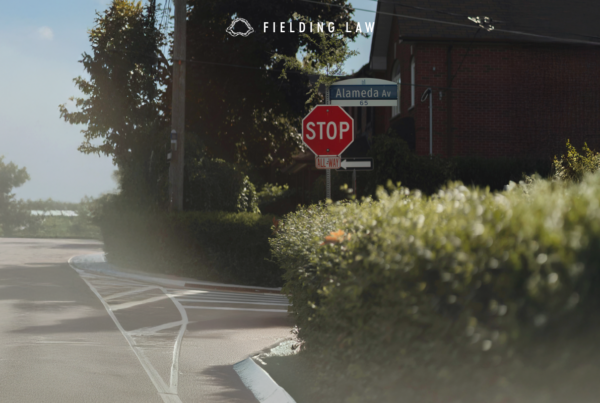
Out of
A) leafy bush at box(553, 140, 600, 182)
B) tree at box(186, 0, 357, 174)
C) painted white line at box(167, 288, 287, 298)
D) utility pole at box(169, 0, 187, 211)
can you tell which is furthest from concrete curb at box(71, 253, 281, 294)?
leafy bush at box(553, 140, 600, 182)

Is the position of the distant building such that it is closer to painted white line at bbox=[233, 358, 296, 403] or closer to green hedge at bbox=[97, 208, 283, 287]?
green hedge at bbox=[97, 208, 283, 287]

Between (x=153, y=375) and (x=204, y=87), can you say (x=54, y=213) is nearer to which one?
(x=204, y=87)

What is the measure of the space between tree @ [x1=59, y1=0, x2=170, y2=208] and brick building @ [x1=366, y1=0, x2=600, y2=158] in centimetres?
930

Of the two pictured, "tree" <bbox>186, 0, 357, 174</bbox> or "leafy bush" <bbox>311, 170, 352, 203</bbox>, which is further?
"tree" <bbox>186, 0, 357, 174</bbox>

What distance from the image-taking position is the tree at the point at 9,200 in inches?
4648

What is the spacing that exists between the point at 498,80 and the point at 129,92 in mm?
17147

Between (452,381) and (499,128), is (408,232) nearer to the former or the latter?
(452,381)

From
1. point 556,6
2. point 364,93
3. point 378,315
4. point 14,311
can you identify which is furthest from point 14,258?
point 378,315

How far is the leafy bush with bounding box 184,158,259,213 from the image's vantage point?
75.9ft

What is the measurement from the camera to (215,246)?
66.7ft

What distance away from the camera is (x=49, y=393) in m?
6.64

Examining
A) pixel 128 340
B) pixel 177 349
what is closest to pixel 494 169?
pixel 177 349

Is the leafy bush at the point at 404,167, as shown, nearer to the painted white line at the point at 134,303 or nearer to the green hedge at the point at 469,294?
the painted white line at the point at 134,303

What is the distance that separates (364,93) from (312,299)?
5.53 m
